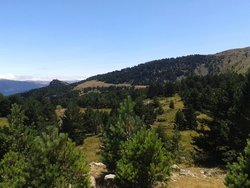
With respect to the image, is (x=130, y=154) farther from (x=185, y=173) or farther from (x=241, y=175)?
(x=185, y=173)

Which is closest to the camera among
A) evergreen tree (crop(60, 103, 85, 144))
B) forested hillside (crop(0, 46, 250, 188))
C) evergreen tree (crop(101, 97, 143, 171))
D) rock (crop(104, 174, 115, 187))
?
forested hillside (crop(0, 46, 250, 188))

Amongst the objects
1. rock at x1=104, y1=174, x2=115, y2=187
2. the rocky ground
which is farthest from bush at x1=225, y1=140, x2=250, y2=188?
rock at x1=104, y1=174, x2=115, y2=187

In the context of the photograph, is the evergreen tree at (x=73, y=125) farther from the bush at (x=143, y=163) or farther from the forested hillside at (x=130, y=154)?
the bush at (x=143, y=163)

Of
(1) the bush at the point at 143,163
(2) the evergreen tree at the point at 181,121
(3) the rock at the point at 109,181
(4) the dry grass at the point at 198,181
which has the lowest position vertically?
(2) the evergreen tree at the point at 181,121

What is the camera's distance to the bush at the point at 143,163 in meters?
23.5

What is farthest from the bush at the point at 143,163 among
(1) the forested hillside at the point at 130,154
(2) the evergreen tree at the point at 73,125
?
(2) the evergreen tree at the point at 73,125

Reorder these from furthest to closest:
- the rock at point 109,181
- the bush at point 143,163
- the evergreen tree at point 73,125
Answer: the evergreen tree at point 73,125
the rock at point 109,181
the bush at point 143,163

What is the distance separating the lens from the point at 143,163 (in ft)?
78.2

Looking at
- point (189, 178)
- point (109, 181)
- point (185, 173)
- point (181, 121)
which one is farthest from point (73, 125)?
point (109, 181)

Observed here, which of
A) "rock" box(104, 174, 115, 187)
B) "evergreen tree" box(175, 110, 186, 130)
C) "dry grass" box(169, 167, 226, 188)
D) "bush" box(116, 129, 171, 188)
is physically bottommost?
"evergreen tree" box(175, 110, 186, 130)

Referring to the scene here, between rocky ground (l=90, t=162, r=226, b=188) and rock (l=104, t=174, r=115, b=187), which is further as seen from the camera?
rocky ground (l=90, t=162, r=226, b=188)

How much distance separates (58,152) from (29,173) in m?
2.17

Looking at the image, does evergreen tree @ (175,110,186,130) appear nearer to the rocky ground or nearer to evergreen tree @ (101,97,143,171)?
the rocky ground

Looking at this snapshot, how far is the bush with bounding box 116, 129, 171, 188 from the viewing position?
23469 mm
